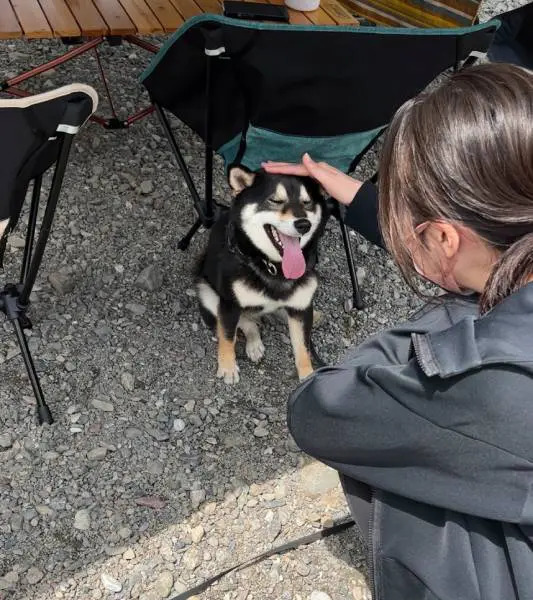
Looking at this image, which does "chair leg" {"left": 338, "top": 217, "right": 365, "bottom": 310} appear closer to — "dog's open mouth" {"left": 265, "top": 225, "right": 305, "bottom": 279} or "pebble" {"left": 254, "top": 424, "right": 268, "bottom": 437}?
"dog's open mouth" {"left": 265, "top": 225, "right": 305, "bottom": 279}

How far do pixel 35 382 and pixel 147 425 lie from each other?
404 mm

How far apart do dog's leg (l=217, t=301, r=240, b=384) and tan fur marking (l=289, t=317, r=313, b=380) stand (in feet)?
0.74

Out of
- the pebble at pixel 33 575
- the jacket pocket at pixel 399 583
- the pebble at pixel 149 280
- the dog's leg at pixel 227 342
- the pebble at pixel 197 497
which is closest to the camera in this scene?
the jacket pocket at pixel 399 583

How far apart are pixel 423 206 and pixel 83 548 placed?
1.51m

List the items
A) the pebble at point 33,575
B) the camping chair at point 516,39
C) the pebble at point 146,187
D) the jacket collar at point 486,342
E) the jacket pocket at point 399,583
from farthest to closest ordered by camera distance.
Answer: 1. the pebble at point 146,187
2. the camping chair at point 516,39
3. the pebble at point 33,575
4. the jacket pocket at point 399,583
5. the jacket collar at point 486,342

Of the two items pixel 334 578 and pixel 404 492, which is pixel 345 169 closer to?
pixel 334 578

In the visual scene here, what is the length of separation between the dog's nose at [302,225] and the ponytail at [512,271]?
52.7 inches

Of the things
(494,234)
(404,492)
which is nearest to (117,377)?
(404,492)

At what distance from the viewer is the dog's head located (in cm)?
232

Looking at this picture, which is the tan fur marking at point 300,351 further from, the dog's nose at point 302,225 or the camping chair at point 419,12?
the camping chair at point 419,12

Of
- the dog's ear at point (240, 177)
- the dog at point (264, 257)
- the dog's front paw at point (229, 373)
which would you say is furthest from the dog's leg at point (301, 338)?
the dog's ear at point (240, 177)

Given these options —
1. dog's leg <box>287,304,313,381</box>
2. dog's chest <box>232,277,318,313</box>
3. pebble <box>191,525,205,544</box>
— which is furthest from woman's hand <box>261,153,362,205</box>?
pebble <box>191,525,205,544</box>

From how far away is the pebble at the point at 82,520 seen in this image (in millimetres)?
2023

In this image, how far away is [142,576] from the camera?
1937 mm
